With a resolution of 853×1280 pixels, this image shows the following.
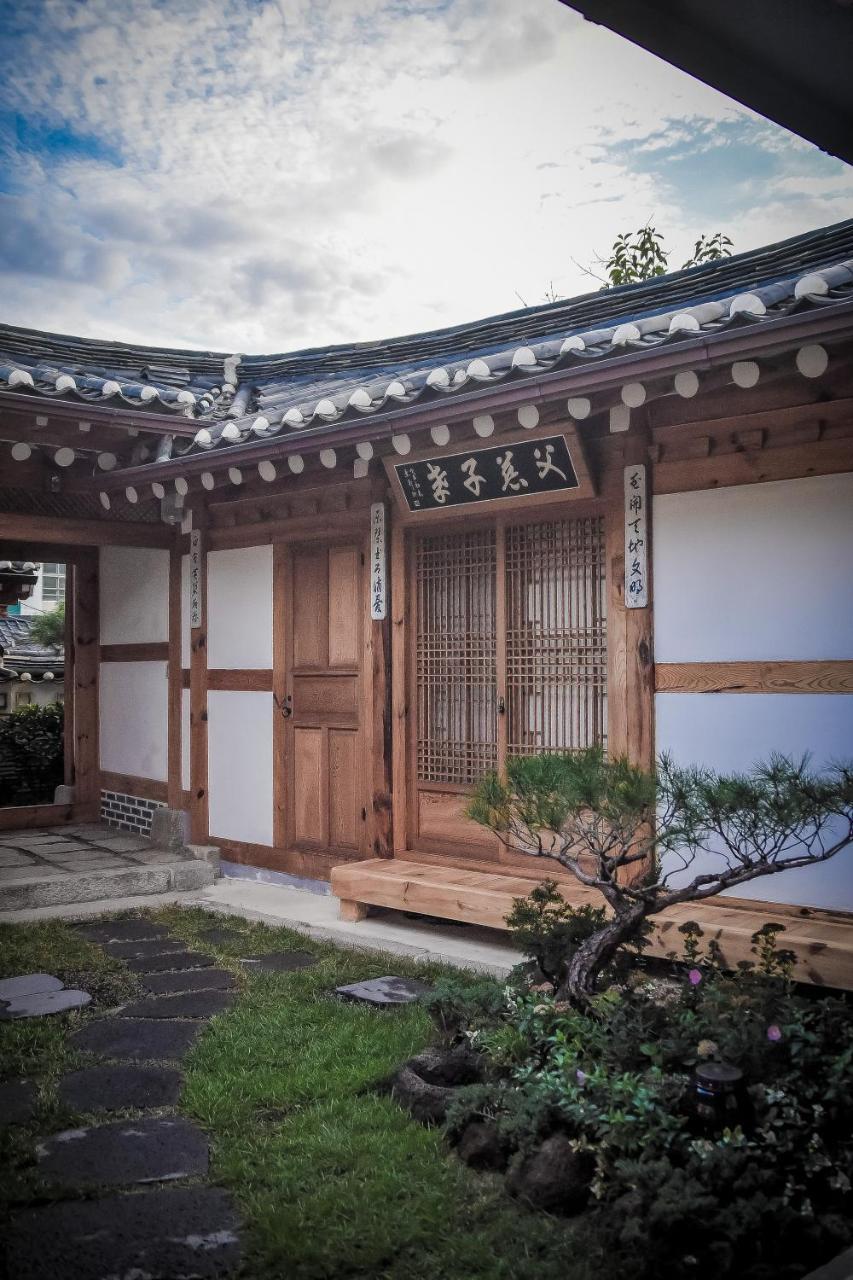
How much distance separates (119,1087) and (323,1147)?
110 cm

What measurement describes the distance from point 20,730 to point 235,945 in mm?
7585

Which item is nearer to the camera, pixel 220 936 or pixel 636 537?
pixel 636 537

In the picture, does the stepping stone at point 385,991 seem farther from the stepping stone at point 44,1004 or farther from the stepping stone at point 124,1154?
the stepping stone at point 124,1154

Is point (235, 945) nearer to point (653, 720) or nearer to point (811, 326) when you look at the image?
point (653, 720)

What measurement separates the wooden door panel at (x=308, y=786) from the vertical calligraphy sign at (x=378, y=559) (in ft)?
4.06

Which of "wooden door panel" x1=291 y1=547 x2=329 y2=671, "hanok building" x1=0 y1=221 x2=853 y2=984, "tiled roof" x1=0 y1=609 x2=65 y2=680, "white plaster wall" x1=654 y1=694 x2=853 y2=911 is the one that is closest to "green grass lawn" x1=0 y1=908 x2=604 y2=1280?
"hanok building" x1=0 y1=221 x2=853 y2=984

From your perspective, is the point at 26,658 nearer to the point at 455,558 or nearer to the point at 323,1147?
the point at 455,558

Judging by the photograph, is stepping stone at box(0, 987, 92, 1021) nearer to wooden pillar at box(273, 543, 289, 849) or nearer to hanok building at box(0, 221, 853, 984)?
hanok building at box(0, 221, 853, 984)

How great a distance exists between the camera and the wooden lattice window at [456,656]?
22.8 ft

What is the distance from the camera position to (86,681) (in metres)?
10.8

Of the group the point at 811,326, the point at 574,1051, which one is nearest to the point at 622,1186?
the point at 574,1051

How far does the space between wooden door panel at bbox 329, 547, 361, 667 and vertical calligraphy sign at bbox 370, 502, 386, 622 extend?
0.98ft

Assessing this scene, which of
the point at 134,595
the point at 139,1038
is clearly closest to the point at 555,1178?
the point at 139,1038

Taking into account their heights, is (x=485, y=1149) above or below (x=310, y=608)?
below
